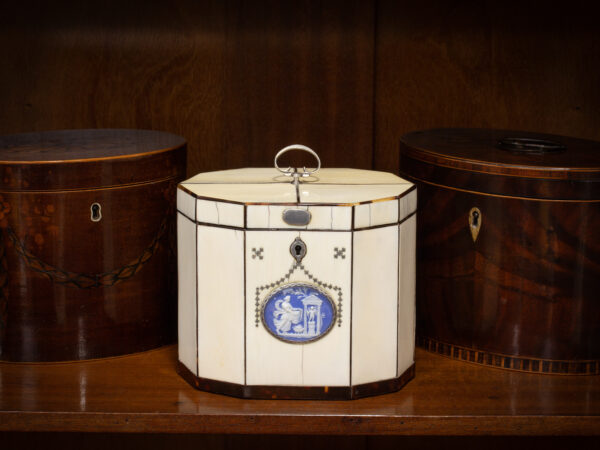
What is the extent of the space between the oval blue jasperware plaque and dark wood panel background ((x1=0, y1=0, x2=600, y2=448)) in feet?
1.54

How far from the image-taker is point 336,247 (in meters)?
0.86

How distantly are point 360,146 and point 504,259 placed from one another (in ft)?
1.31

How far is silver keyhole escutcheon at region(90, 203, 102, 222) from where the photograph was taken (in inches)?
37.9

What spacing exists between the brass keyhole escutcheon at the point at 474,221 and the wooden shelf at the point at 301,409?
0.55 ft

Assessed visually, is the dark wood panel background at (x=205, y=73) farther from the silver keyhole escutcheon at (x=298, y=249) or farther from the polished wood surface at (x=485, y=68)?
the silver keyhole escutcheon at (x=298, y=249)

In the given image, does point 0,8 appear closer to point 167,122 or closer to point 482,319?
point 167,122

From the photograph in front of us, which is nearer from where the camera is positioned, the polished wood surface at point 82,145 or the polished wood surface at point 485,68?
the polished wood surface at point 82,145

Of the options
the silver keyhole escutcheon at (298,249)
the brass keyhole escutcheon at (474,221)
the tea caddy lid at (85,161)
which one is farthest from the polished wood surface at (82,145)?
the brass keyhole escutcheon at (474,221)

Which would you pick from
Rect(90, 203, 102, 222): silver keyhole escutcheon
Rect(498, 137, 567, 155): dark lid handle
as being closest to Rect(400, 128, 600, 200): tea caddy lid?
Rect(498, 137, 567, 155): dark lid handle

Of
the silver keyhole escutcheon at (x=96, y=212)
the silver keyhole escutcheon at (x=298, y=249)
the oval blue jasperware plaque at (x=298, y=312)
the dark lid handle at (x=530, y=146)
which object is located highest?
the dark lid handle at (x=530, y=146)

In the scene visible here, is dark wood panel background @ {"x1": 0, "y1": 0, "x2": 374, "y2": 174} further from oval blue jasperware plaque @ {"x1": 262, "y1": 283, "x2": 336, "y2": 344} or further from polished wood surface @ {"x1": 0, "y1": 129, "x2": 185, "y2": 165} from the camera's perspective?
oval blue jasperware plaque @ {"x1": 262, "y1": 283, "x2": 336, "y2": 344}

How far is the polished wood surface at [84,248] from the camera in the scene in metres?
0.95

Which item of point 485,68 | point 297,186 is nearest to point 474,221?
point 297,186

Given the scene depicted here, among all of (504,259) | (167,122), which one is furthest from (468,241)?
(167,122)
